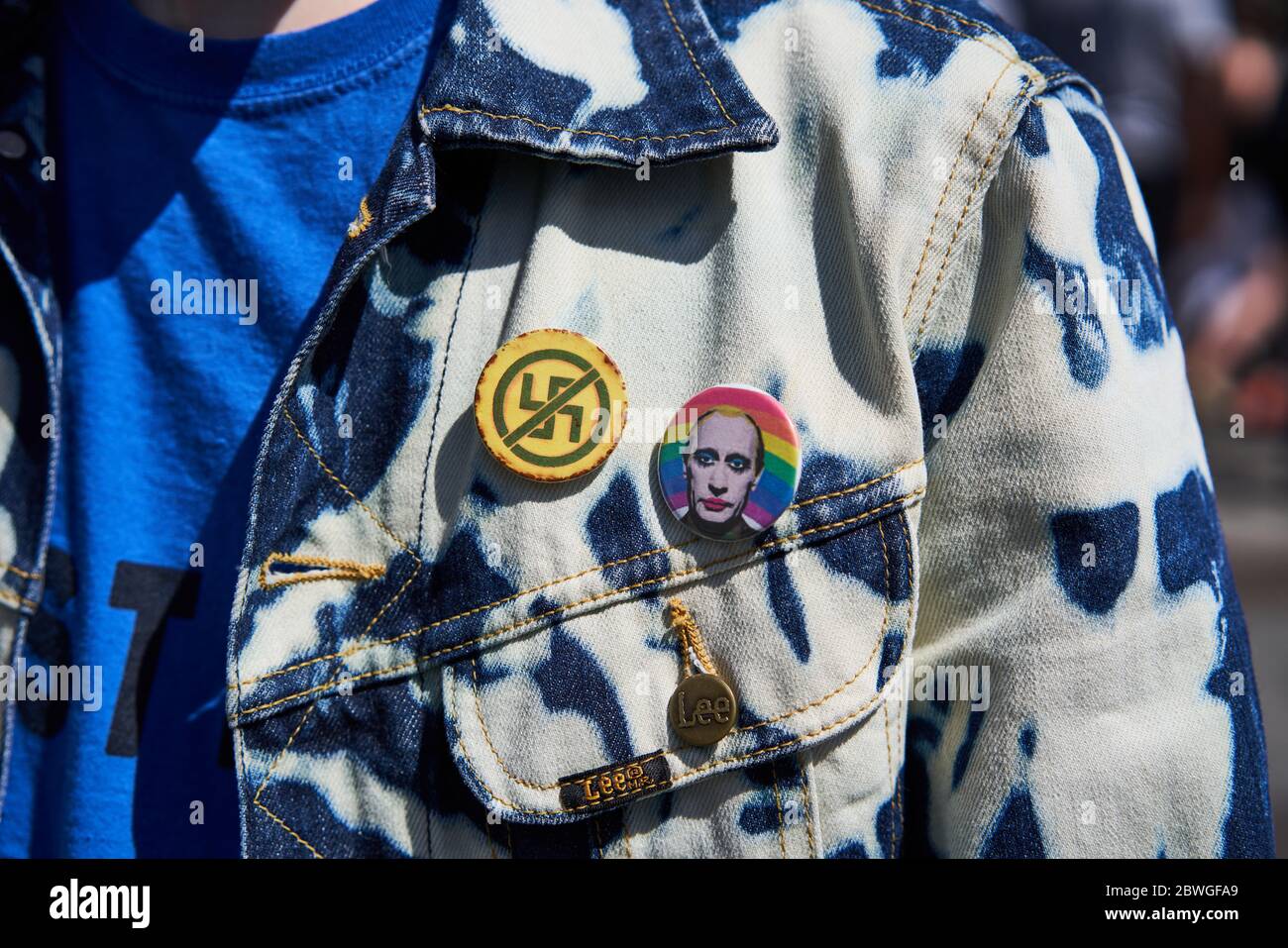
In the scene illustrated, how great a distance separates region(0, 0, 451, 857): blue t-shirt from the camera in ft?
4.20

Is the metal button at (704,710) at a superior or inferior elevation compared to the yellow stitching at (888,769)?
superior

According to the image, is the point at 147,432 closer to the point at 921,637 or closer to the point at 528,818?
the point at 528,818

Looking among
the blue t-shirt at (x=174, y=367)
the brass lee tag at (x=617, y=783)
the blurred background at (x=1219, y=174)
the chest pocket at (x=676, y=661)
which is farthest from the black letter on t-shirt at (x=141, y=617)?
the blurred background at (x=1219, y=174)

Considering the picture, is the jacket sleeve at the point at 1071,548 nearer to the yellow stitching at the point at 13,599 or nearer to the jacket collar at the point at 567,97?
the jacket collar at the point at 567,97

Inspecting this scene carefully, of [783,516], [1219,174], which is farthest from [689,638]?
[1219,174]

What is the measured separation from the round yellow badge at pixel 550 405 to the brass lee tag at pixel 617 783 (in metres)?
0.26

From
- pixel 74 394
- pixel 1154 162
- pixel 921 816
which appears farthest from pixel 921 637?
pixel 1154 162

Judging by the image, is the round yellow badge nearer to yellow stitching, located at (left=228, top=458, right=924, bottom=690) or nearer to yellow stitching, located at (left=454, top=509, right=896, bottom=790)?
yellow stitching, located at (left=228, top=458, right=924, bottom=690)

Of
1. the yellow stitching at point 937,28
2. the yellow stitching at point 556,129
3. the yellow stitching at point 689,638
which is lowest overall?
the yellow stitching at point 689,638

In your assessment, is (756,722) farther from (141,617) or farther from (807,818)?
(141,617)

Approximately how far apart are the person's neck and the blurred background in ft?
10.6

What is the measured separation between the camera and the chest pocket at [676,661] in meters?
1.13

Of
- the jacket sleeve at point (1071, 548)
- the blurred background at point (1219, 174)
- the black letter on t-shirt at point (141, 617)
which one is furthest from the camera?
the blurred background at point (1219, 174)
